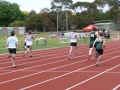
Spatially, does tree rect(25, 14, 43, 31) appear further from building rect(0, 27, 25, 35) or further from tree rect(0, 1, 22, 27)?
tree rect(0, 1, 22, 27)

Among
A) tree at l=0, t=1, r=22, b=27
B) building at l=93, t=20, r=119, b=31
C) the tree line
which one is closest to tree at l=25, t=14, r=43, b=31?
the tree line

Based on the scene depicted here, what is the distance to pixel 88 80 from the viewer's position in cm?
995

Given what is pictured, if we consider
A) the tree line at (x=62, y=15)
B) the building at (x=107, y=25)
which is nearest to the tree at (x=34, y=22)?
the tree line at (x=62, y=15)

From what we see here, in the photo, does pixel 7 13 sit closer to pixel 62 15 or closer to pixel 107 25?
pixel 62 15

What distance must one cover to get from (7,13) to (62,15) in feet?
90.4

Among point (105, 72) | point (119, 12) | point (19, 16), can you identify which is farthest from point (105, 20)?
point (105, 72)

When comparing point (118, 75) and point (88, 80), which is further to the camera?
point (118, 75)

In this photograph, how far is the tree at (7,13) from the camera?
108688 millimetres

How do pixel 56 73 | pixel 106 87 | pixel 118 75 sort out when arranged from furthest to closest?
1. pixel 56 73
2. pixel 118 75
3. pixel 106 87

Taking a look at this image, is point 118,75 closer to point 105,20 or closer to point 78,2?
point 105,20

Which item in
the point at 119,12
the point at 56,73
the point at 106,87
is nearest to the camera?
the point at 106,87

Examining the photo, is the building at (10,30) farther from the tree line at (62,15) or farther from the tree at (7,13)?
the tree at (7,13)

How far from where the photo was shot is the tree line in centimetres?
8956

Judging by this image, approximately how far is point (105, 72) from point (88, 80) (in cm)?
199
